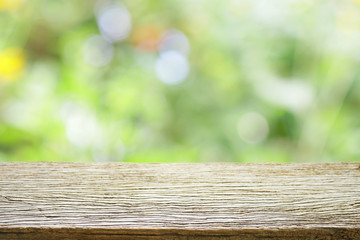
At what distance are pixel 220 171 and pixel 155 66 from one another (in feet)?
4.72

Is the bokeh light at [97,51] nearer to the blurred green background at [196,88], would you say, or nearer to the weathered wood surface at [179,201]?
the blurred green background at [196,88]

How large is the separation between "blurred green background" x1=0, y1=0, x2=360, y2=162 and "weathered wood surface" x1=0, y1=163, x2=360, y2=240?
92 centimetres

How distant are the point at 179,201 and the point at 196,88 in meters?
1.43

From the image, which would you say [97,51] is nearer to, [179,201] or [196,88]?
[196,88]

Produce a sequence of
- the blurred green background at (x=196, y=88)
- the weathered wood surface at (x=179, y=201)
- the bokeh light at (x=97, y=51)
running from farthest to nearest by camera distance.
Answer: the bokeh light at (x=97, y=51), the blurred green background at (x=196, y=88), the weathered wood surface at (x=179, y=201)

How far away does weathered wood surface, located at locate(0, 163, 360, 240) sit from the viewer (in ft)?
0.89

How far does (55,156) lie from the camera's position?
123cm

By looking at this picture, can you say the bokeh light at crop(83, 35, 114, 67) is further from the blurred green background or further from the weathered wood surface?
the weathered wood surface

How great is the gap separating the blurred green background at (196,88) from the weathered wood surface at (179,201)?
92 cm

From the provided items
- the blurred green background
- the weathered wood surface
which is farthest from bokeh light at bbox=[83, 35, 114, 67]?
the weathered wood surface

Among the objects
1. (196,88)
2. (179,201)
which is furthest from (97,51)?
(179,201)

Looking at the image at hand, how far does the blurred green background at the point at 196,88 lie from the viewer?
1.33m

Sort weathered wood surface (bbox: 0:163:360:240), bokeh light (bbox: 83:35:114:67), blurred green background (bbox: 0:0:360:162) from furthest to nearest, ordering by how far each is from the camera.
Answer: bokeh light (bbox: 83:35:114:67) < blurred green background (bbox: 0:0:360:162) < weathered wood surface (bbox: 0:163:360:240)

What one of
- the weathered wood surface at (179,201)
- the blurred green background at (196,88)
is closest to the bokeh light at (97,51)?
the blurred green background at (196,88)
